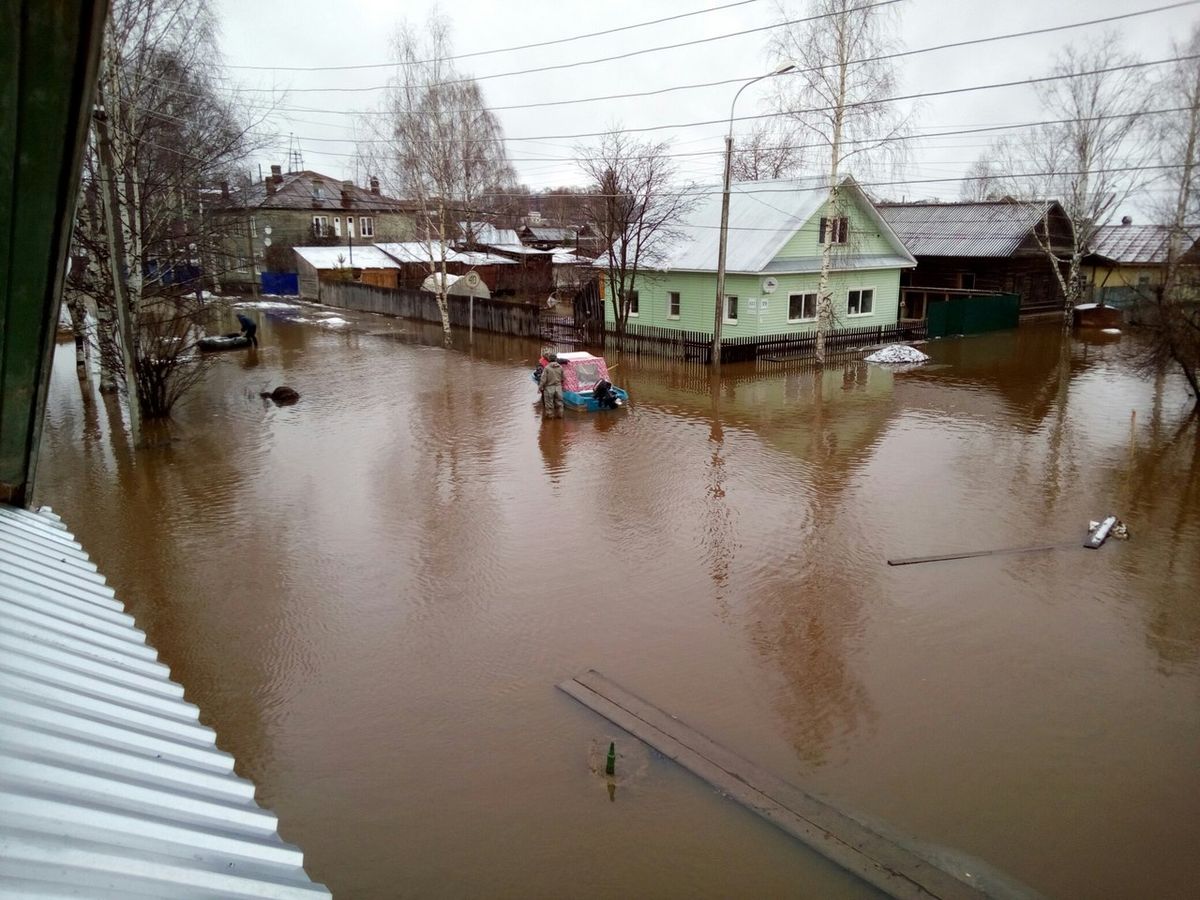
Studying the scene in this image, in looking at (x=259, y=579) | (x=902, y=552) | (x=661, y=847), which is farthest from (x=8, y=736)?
(x=902, y=552)

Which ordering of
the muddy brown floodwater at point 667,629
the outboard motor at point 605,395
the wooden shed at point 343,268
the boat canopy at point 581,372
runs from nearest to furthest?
the muddy brown floodwater at point 667,629 → the outboard motor at point 605,395 → the boat canopy at point 581,372 → the wooden shed at point 343,268

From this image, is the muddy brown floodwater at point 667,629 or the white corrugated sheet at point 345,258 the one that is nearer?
the muddy brown floodwater at point 667,629

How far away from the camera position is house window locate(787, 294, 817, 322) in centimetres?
2873

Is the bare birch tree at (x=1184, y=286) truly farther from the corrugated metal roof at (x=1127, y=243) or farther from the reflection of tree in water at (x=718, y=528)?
the corrugated metal roof at (x=1127, y=243)

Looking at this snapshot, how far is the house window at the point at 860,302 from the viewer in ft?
102

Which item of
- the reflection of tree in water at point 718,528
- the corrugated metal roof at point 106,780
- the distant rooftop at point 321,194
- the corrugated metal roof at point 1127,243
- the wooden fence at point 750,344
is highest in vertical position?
the distant rooftop at point 321,194

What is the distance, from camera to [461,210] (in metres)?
32.9

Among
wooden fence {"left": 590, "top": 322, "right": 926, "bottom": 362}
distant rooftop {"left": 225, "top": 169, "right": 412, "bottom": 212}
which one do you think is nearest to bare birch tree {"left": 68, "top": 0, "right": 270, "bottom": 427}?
wooden fence {"left": 590, "top": 322, "right": 926, "bottom": 362}

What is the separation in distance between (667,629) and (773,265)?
68.8 feet

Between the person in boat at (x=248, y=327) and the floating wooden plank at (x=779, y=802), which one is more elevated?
the person in boat at (x=248, y=327)

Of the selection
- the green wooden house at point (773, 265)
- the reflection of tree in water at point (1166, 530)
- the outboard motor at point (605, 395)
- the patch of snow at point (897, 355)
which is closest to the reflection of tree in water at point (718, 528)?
the outboard motor at point (605, 395)

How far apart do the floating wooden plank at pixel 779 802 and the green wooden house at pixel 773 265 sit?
841 inches

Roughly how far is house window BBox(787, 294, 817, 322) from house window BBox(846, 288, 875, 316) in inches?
85.7

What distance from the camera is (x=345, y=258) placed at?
48.8m
